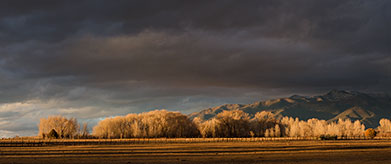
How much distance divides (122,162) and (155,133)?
9456cm

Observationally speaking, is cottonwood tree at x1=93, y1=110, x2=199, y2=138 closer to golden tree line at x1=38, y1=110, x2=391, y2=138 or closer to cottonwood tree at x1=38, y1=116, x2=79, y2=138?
golden tree line at x1=38, y1=110, x2=391, y2=138

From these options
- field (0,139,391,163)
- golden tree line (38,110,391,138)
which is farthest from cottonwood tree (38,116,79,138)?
field (0,139,391,163)

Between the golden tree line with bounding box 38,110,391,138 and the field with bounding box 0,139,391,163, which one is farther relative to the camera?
the golden tree line with bounding box 38,110,391,138

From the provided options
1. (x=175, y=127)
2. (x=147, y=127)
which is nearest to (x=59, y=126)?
(x=147, y=127)

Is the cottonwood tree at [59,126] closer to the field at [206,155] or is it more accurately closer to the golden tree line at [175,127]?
the golden tree line at [175,127]

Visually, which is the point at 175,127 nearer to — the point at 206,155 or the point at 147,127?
the point at 147,127

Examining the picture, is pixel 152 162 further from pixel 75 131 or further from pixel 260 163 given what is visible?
pixel 75 131

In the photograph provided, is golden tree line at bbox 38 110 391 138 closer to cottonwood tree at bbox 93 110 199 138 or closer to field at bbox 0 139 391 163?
cottonwood tree at bbox 93 110 199 138

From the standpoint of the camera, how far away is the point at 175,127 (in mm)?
136375

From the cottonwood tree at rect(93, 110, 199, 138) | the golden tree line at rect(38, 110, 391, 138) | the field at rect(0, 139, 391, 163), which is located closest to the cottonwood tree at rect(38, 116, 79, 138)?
the golden tree line at rect(38, 110, 391, 138)

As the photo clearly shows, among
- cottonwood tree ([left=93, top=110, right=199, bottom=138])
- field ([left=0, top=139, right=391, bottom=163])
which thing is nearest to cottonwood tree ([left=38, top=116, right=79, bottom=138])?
cottonwood tree ([left=93, top=110, right=199, bottom=138])

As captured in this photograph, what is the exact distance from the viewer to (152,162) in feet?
124

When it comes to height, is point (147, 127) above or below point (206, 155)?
above

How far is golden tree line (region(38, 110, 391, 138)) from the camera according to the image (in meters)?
131
